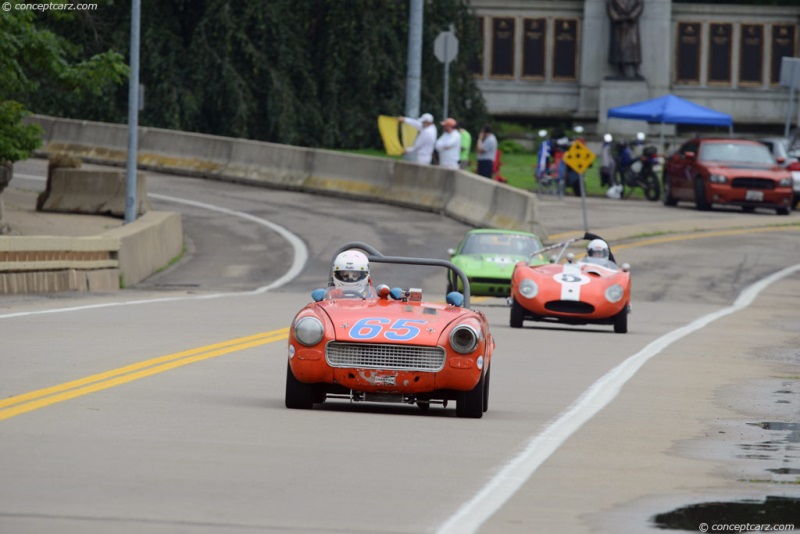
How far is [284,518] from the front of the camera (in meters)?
7.90

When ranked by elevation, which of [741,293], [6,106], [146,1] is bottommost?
[741,293]

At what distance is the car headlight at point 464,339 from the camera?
1184 cm

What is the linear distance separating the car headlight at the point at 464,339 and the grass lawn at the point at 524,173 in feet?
121

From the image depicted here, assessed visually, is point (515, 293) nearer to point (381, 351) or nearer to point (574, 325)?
point (574, 325)

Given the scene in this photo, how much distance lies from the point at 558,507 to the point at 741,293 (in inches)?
891

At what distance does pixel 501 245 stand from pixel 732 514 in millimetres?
19081

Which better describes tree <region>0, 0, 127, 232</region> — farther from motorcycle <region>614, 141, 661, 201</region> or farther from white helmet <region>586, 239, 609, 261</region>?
motorcycle <region>614, 141, 661, 201</region>

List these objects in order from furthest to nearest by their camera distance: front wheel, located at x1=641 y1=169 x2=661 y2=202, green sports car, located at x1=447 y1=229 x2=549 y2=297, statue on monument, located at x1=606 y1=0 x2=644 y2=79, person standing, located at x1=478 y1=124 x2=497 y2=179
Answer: statue on monument, located at x1=606 y1=0 x2=644 y2=79, front wheel, located at x1=641 y1=169 x2=661 y2=202, person standing, located at x1=478 y1=124 x2=497 y2=179, green sports car, located at x1=447 y1=229 x2=549 y2=297

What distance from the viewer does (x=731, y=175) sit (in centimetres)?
4372

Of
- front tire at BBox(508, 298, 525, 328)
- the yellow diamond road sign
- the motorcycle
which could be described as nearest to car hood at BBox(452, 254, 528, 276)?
front tire at BBox(508, 298, 525, 328)

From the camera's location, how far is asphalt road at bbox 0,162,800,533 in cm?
819

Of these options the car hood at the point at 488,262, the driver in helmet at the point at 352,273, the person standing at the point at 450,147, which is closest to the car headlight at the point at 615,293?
the car hood at the point at 488,262

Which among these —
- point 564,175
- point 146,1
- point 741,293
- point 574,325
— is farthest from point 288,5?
point 574,325

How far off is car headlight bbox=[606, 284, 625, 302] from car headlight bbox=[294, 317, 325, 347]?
1000 cm
